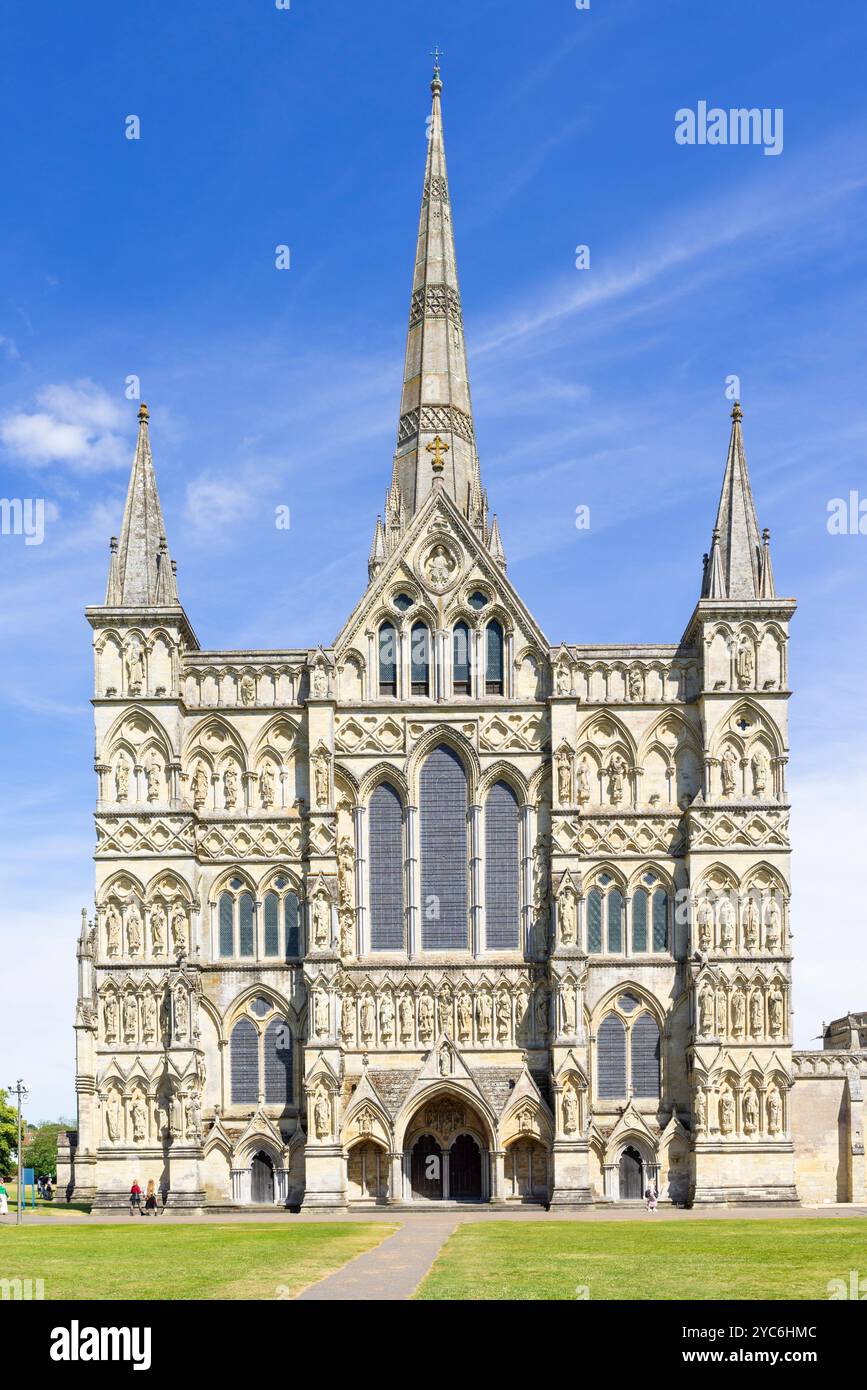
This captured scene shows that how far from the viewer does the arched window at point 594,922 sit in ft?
190

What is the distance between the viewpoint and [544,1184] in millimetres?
55438

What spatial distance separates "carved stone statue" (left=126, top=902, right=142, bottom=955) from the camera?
56.7 meters

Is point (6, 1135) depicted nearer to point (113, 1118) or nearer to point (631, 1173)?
point (113, 1118)

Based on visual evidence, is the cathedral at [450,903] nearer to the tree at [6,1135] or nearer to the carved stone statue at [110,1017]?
the carved stone statue at [110,1017]

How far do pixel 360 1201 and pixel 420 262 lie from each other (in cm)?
3920

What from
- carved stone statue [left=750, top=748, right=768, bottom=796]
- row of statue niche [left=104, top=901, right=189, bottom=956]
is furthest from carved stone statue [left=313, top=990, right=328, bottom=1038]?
carved stone statue [left=750, top=748, right=768, bottom=796]

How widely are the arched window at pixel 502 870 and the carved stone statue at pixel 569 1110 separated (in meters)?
5.58

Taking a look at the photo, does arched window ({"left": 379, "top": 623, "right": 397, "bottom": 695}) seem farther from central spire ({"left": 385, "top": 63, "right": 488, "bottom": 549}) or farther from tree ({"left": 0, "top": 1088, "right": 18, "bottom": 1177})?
tree ({"left": 0, "top": 1088, "right": 18, "bottom": 1177})

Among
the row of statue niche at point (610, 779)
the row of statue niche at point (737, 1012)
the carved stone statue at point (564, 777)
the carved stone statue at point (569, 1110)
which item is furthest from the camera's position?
the row of statue niche at point (610, 779)

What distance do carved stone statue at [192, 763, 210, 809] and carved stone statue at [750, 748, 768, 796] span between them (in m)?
19.5

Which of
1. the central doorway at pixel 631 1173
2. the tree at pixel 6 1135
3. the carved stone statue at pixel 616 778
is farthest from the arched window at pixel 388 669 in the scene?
the tree at pixel 6 1135

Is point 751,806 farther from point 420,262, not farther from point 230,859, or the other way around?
point 420,262

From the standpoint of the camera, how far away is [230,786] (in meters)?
58.9
